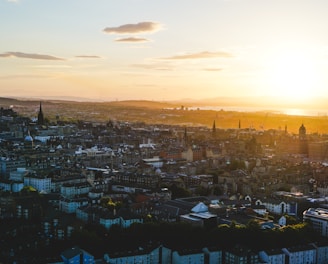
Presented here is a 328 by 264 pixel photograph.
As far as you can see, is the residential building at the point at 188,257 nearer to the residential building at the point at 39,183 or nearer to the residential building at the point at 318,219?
the residential building at the point at 318,219

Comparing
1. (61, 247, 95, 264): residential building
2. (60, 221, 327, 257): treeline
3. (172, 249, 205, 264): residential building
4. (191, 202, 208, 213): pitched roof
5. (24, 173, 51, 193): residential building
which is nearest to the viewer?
(61, 247, 95, 264): residential building

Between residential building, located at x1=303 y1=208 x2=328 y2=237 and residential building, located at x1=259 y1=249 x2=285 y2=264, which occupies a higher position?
residential building, located at x1=303 y1=208 x2=328 y2=237

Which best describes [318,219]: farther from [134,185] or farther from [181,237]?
[134,185]

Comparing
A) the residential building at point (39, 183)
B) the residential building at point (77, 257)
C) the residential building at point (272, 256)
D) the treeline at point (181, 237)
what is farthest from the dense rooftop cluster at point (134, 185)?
the residential building at point (272, 256)

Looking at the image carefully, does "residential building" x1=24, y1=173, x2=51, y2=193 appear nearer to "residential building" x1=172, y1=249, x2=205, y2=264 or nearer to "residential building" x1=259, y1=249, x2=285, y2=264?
"residential building" x1=172, y1=249, x2=205, y2=264

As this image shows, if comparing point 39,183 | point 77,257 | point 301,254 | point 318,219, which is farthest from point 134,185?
point 77,257

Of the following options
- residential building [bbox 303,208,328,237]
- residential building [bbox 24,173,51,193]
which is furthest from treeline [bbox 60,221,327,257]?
residential building [bbox 24,173,51,193]

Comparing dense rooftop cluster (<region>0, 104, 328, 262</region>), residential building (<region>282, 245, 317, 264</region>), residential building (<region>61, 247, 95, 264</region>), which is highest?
dense rooftop cluster (<region>0, 104, 328, 262</region>)

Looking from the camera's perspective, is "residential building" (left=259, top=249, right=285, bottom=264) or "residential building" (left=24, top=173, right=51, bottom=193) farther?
"residential building" (left=24, top=173, right=51, bottom=193)

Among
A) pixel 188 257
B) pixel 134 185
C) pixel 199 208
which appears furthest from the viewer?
pixel 134 185

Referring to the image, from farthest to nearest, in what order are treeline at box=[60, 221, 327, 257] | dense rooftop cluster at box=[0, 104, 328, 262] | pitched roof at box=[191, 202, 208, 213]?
pitched roof at box=[191, 202, 208, 213] < dense rooftop cluster at box=[0, 104, 328, 262] < treeline at box=[60, 221, 327, 257]
